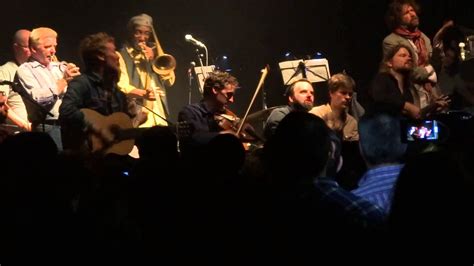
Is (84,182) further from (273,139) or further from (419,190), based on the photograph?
(419,190)

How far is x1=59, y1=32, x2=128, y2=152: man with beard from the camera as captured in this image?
655 cm

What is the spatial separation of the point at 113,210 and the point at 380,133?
1.30 m

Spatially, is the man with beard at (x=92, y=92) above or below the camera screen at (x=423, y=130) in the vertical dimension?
below

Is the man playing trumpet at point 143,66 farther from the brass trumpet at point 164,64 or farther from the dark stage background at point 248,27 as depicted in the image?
the dark stage background at point 248,27

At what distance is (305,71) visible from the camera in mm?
9164

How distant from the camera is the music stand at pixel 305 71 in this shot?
30.0ft

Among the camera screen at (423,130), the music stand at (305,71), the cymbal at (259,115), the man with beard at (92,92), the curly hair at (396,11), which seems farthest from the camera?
the music stand at (305,71)

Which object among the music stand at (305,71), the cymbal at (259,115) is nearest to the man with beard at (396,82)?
the cymbal at (259,115)

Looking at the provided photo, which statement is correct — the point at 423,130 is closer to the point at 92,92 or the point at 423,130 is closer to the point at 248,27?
the point at 92,92

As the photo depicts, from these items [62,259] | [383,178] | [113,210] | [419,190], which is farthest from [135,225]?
[419,190]

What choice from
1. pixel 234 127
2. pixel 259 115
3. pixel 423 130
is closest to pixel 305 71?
pixel 259 115

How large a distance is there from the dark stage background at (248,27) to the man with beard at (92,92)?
12.7 feet

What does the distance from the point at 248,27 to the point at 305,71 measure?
316 cm

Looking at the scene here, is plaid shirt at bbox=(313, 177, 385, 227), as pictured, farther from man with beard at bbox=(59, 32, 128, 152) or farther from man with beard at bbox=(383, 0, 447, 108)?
man with beard at bbox=(383, 0, 447, 108)
